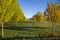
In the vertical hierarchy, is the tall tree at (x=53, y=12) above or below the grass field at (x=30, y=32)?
above

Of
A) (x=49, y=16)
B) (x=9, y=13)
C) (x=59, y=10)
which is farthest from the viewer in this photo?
(x=49, y=16)

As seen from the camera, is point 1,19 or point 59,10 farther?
point 59,10

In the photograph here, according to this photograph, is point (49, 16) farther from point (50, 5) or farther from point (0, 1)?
point (0, 1)

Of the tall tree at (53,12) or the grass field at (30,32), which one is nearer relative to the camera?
the grass field at (30,32)

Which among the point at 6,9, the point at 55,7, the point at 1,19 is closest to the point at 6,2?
the point at 6,9

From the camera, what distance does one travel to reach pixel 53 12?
28062 mm

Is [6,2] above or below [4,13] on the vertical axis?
above

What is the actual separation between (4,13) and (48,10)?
11411mm

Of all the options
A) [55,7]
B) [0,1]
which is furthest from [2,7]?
[55,7]

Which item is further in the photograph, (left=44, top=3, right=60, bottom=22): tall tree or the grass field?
(left=44, top=3, right=60, bottom=22): tall tree

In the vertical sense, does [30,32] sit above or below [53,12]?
below

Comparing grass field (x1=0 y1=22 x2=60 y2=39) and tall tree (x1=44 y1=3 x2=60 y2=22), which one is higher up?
tall tree (x1=44 y1=3 x2=60 y2=22)

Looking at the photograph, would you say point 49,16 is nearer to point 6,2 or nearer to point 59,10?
point 59,10

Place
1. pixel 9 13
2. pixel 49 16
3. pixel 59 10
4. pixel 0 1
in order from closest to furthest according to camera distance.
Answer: pixel 0 1
pixel 9 13
pixel 59 10
pixel 49 16
